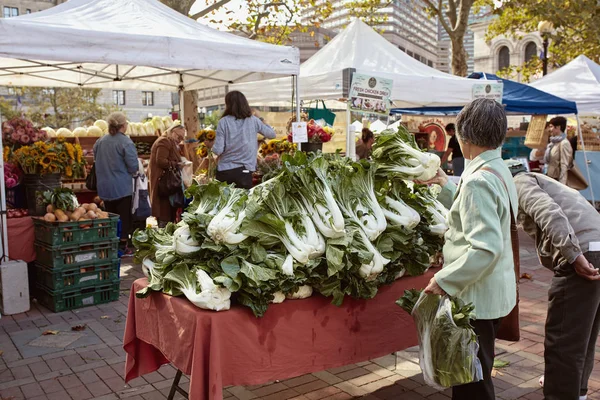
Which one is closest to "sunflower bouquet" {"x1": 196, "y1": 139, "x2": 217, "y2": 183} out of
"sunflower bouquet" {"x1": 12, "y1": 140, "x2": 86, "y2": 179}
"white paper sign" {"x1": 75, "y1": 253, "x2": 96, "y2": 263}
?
"sunflower bouquet" {"x1": 12, "y1": 140, "x2": 86, "y2": 179}

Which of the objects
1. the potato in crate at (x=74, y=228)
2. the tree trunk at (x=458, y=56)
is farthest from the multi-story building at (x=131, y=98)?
the potato in crate at (x=74, y=228)

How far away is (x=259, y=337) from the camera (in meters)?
2.95

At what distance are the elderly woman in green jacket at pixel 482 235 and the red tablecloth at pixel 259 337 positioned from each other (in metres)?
0.64

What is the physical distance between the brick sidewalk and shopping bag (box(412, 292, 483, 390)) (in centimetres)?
117

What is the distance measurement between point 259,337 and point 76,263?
3.62m

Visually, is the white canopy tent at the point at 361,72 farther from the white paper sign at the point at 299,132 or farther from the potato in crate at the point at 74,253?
the potato in crate at the point at 74,253

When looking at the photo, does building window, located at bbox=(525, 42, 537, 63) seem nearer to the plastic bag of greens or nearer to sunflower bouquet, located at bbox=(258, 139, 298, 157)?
sunflower bouquet, located at bbox=(258, 139, 298, 157)

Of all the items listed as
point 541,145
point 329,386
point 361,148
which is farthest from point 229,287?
point 541,145

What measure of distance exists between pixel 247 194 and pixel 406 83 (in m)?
5.67

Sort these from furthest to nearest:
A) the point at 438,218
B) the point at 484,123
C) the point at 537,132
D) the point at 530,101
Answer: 1. the point at 537,132
2. the point at 530,101
3. the point at 438,218
4. the point at 484,123

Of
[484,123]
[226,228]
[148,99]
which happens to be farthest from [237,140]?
[148,99]

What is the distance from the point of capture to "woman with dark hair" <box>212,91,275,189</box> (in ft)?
22.4

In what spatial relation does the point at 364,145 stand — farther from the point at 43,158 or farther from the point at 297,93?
the point at 43,158

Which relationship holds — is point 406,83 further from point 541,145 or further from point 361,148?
point 541,145
